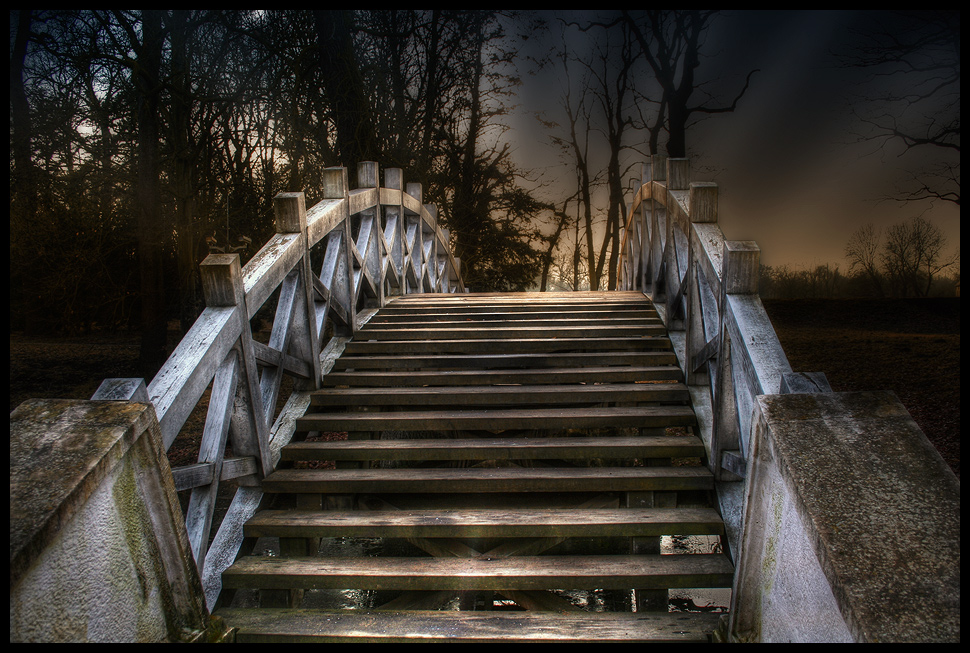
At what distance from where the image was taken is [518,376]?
12.3 feet

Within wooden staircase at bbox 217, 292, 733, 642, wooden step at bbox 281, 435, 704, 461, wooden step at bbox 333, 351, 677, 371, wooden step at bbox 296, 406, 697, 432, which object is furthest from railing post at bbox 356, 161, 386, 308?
wooden step at bbox 281, 435, 704, 461

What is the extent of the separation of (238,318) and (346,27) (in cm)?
703

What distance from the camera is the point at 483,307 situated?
5359 mm

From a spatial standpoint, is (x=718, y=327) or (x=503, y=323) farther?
(x=503, y=323)

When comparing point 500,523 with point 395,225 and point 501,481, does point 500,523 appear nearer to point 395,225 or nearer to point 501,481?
point 501,481

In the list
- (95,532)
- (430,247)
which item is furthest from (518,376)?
(430,247)

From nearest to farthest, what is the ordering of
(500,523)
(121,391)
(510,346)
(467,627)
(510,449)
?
1. (121,391)
2. (467,627)
3. (500,523)
4. (510,449)
5. (510,346)

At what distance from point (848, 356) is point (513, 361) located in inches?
242

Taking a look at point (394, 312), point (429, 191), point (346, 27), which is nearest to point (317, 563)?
point (394, 312)

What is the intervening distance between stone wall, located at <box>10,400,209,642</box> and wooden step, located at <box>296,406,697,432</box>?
1489mm

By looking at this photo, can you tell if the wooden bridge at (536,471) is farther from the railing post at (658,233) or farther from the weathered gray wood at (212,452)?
the railing post at (658,233)

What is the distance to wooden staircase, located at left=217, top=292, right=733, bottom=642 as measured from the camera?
87.7 inches

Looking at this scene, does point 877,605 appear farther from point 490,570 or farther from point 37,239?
point 37,239

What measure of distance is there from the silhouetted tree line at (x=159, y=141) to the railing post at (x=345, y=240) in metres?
1.84
